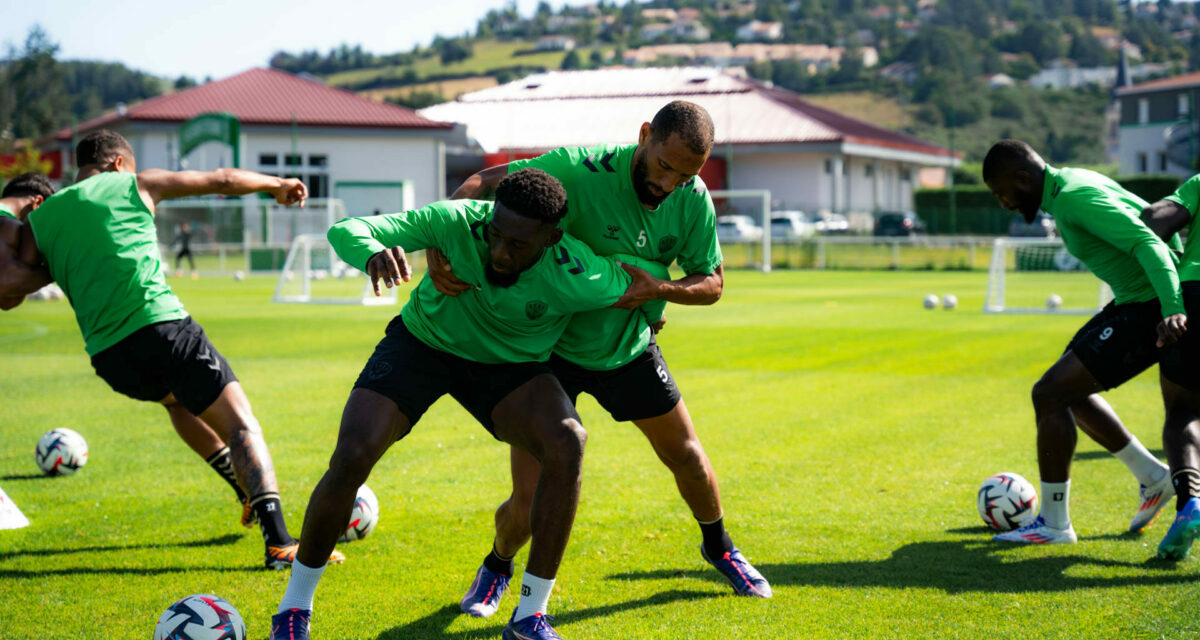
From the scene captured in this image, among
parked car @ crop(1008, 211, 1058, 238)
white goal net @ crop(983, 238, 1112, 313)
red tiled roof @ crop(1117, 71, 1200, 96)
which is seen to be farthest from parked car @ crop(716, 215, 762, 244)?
red tiled roof @ crop(1117, 71, 1200, 96)

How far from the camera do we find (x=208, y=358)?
6043mm

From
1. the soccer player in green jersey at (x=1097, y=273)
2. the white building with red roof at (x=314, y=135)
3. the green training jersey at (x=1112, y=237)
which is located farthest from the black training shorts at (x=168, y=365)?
the white building with red roof at (x=314, y=135)

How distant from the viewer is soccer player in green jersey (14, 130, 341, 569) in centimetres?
591

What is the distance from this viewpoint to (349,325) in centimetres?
1991

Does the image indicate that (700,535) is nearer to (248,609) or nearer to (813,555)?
(813,555)

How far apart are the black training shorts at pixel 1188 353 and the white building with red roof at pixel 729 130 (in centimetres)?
5002

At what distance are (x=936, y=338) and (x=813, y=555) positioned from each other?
12.0 meters

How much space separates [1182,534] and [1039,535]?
75cm

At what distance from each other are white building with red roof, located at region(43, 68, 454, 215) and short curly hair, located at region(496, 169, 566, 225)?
5010 centimetres

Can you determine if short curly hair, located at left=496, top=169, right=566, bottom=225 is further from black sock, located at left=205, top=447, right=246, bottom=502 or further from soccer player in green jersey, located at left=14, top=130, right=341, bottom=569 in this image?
black sock, located at left=205, top=447, right=246, bottom=502

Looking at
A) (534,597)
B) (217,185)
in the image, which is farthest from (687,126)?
(217,185)

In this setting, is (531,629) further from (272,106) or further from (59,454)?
(272,106)

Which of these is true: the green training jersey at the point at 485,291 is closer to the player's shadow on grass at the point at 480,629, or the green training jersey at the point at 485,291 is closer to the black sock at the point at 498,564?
the black sock at the point at 498,564

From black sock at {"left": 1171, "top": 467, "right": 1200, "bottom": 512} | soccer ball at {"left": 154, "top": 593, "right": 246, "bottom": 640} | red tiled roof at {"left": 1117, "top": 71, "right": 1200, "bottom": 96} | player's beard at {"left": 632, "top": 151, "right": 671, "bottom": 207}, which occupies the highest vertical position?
red tiled roof at {"left": 1117, "top": 71, "right": 1200, "bottom": 96}
